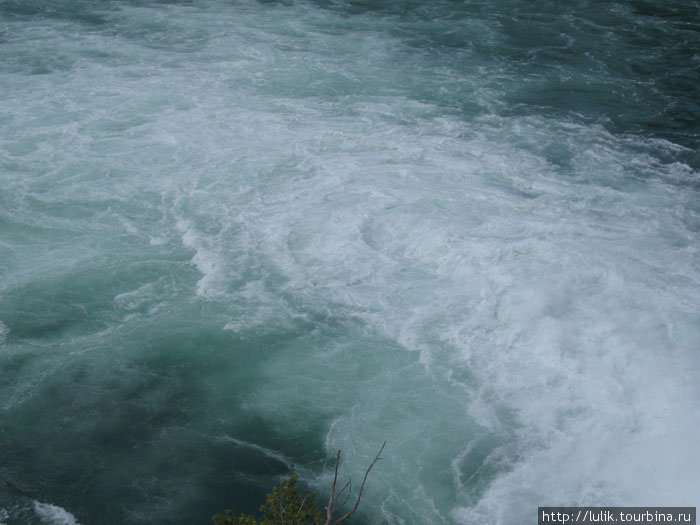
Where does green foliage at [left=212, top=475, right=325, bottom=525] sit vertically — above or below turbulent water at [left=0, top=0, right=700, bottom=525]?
Answer: above

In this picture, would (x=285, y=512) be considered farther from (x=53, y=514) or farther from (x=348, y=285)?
(x=348, y=285)

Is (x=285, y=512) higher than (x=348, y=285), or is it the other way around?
(x=285, y=512)

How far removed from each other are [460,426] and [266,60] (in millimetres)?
18161

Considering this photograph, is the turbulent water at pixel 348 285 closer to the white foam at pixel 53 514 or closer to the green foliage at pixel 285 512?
the white foam at pixel 53 514

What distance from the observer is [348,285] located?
45.8 ft

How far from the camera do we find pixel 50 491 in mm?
9875

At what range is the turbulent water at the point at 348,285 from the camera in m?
10.4

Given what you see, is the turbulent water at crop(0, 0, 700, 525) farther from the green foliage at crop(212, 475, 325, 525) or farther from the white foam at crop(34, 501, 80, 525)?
the green foliage at crop(212, 475, 325, 525)

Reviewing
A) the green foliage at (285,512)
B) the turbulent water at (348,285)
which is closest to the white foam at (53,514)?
the turbulent water at (348,285)

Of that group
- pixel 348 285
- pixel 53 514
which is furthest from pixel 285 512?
pixel 348 285

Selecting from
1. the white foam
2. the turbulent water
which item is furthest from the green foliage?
the white foam

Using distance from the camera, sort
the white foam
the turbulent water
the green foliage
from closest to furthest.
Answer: the green foliage → the white foam → the turbulent water

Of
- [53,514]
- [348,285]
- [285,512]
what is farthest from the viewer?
A: [348,285]

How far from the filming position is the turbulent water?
1039 centimetres
